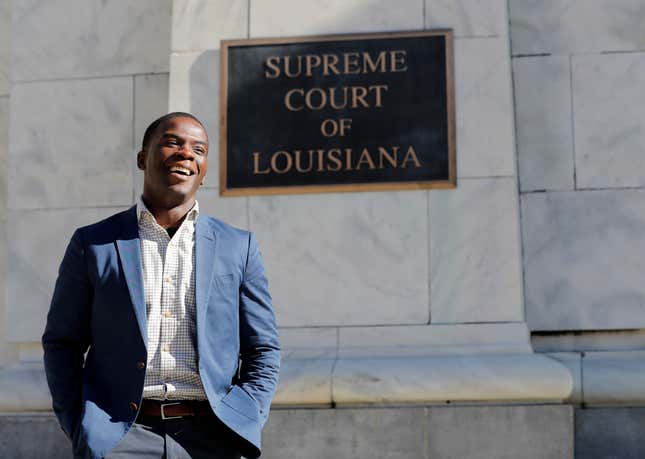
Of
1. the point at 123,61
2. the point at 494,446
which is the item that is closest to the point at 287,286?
the point at 494,446

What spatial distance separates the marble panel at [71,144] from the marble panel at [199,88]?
0.80 m

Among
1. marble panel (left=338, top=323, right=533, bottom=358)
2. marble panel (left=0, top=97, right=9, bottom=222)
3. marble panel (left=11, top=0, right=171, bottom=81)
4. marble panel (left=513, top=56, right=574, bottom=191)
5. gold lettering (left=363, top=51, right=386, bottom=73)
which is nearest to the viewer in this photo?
marble panel (left=338, top=323, right=533, bottom=358)

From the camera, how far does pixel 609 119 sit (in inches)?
282

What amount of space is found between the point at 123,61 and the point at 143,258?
430 centimetres

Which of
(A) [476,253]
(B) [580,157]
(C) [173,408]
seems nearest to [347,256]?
(A) [476,253]

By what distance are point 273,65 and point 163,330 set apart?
3.56 metres

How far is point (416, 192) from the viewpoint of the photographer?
6527mm

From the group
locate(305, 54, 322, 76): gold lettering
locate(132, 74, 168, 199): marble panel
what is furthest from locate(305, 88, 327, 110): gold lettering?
locate(132, 74, 168, 199): marble panel

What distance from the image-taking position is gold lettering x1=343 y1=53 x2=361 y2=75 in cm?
675

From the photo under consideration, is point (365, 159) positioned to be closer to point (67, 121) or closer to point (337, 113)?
point (337, 113)

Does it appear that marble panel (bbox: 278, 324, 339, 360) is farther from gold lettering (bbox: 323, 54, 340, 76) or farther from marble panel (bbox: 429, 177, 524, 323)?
gold lettering (bbox: 323, 54, 340, 76)

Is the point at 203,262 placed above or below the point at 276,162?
below

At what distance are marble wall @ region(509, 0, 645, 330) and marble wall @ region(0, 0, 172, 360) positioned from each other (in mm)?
2740

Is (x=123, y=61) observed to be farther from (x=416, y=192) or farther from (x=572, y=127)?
(x=572, y=127)
